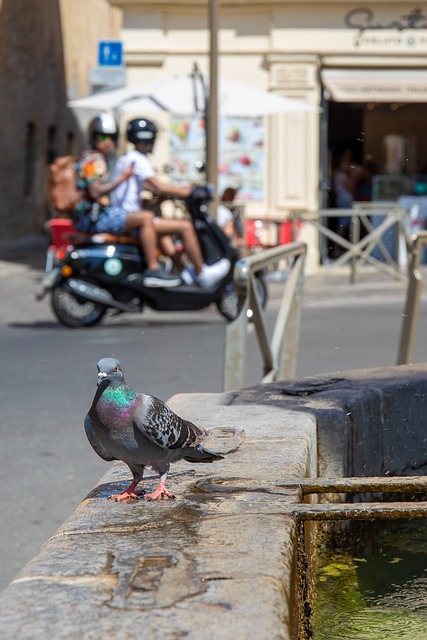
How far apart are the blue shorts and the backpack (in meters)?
0.66

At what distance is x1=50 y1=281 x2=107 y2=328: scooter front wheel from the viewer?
468 inches

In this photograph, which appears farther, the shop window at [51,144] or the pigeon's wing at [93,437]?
the shop window at [51,144]

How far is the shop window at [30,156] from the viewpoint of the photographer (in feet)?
94.0

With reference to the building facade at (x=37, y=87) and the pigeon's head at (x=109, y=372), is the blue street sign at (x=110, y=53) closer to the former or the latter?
the building facade at (x=37, y=87)

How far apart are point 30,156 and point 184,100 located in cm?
1356

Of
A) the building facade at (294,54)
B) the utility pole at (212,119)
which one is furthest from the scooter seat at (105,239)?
the building facade at (294,54)

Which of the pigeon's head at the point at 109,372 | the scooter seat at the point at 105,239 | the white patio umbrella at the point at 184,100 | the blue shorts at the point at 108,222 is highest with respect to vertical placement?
the white patio umbrella at the point at 184,100

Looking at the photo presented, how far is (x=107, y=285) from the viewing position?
464 inches

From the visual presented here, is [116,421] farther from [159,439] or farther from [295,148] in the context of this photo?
[295,148]

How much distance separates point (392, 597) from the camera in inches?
154

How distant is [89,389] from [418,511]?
18.6ft

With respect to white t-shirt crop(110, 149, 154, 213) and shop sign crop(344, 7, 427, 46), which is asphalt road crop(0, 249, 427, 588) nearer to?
white t-shirt crop(110, 149, 154, 213)

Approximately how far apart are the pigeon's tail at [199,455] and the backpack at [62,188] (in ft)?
30.3

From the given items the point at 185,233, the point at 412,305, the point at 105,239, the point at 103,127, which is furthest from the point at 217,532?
the point at 103,127
